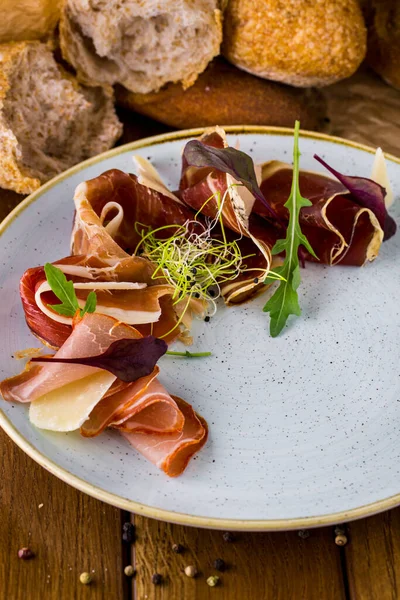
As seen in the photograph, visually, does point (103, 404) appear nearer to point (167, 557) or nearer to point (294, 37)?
point (167, 557)

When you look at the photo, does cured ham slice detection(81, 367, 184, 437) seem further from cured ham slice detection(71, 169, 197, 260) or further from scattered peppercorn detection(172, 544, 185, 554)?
cured ham slice detection(71, 169, 197, 260)

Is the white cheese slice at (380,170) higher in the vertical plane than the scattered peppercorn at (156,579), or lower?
higher

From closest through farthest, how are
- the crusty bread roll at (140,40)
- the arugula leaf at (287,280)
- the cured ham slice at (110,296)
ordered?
the cured ham slice at (110,296)
the arugula leaf at (287,280)
the crusty bread roll at (140,40)

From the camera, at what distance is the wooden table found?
4.90 ft

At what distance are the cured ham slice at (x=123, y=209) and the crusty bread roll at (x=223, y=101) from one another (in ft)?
2.11

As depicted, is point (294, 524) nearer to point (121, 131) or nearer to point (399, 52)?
point (121, 131)

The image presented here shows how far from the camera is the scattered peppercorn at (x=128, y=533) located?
157 cm

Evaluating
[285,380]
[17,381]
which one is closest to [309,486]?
[285,380]

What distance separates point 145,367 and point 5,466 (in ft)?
1.49

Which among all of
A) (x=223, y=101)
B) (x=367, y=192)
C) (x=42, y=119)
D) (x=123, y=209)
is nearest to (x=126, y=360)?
(x=123, y=209)

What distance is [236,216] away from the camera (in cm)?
193

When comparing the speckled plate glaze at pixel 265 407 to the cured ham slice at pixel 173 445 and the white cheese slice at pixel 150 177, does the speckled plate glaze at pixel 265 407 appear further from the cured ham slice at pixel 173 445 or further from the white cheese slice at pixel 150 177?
the white cheese slice at pixel 150 177

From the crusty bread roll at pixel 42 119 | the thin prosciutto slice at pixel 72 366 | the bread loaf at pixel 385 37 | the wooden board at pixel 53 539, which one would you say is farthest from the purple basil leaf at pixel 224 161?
the bread loaf at pixel 385 37

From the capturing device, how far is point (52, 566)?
154cm
